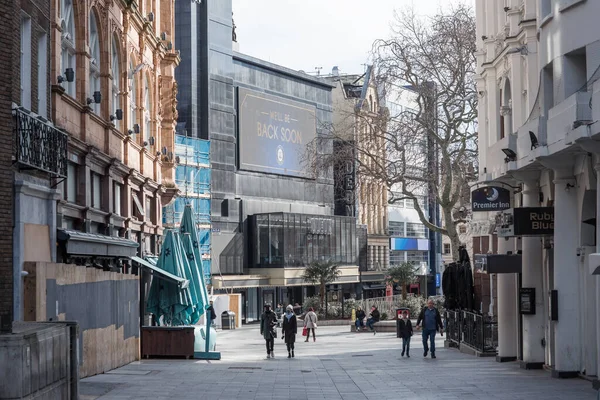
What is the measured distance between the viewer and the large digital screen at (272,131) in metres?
85.0

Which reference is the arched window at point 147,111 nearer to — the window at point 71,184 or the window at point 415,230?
the window at point 71,184

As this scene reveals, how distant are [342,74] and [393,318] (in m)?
57.1

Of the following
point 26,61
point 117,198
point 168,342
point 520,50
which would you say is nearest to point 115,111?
point 117,198

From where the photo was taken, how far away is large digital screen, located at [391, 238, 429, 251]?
4471 inches

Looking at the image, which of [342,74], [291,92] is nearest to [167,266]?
[291,92]

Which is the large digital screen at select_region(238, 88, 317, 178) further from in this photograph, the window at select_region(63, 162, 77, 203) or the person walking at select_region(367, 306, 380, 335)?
the window at select_region(63, 162, 77, 203)

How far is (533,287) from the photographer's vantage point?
24531 millimetres

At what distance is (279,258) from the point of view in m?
85.1

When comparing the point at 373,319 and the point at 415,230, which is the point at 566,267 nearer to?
the point at 373,319

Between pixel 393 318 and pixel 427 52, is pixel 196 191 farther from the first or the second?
pixel 427 52

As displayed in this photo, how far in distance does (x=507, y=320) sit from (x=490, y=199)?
2890 mm

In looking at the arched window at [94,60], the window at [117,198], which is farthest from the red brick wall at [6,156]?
the window at [117,198]

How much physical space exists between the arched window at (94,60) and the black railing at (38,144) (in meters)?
7.86

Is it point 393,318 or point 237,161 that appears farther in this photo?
point 237,161
